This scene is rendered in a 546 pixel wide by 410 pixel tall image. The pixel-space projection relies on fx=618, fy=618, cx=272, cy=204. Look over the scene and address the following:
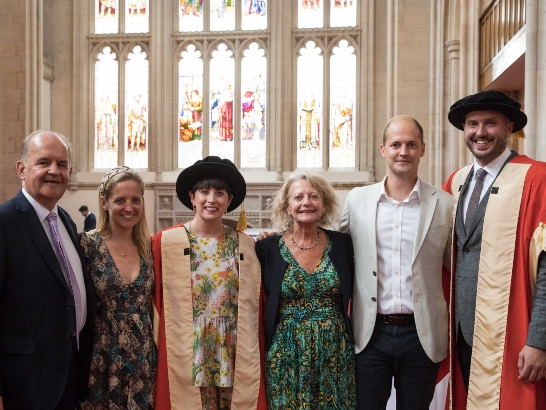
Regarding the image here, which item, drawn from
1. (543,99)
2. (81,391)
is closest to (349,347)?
(81,391)

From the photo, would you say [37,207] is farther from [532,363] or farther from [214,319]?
[532,363]

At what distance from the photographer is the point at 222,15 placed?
12688 mm

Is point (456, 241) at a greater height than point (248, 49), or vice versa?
point (248, 49)

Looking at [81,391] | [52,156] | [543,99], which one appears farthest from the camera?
[543,99]

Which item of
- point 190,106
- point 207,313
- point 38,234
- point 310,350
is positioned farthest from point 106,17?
point 310,350

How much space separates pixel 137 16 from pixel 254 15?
2.47 meters

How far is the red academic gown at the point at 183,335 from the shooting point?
254 cm

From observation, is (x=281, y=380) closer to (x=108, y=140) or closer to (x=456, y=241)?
(x=456, y=241)

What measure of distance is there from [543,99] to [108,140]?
10512 mm

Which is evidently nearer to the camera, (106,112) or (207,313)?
(207,313)

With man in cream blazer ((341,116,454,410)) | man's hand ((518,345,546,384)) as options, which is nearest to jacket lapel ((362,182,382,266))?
man in cream blazer ((341,116,454,410))

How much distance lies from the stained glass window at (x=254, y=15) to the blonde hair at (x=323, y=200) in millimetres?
10375

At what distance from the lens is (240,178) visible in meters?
2.70

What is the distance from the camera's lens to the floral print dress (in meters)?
2.41
